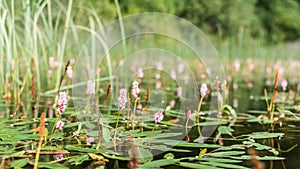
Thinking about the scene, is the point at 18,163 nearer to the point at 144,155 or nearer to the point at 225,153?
the point at 144,155

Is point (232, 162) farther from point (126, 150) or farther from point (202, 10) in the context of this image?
point (202, 10)

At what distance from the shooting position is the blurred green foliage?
15.5 metres

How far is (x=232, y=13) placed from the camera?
18969mm

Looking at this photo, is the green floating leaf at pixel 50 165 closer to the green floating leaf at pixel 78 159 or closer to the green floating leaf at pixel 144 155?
the green floating leaf at pixel 78 159

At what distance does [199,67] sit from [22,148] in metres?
5.38

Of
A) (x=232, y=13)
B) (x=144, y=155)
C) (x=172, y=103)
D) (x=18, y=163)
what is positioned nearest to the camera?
(x=18, y=163)

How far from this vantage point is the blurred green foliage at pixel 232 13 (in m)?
15.5

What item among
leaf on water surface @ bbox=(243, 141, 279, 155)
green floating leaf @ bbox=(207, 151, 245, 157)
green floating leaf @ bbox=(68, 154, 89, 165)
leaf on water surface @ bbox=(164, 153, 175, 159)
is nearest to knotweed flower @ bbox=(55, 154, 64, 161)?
green floating leaf @ bbox=(68, 154, 89, 165)

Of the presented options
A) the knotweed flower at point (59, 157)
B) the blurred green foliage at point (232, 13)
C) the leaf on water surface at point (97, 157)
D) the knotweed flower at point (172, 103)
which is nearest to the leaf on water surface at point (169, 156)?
the leaf on water surface at point (97, 157)

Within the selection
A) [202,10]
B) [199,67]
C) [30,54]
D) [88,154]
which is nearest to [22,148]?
[88,154]

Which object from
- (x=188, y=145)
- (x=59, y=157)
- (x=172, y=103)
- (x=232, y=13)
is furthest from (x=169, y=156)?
(x=232, y=13)

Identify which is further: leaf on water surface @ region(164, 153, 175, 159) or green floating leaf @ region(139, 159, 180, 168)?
leaf on water surface @ region(164, 153, 175, 159)

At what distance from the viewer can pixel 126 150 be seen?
1.30 metres

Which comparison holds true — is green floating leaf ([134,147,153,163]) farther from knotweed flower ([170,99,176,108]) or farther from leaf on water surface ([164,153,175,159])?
knotweed flower ([170,99,176,108])
